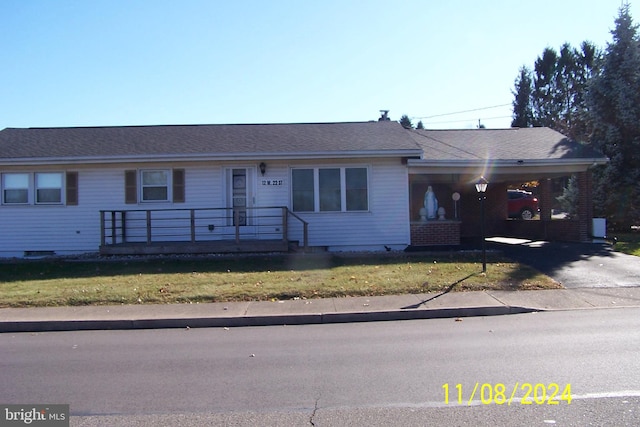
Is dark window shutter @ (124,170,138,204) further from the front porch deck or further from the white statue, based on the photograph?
the white statue

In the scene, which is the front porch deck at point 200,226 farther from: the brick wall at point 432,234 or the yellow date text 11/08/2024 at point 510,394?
the yellow date text 11/08/2024 at point 510,394

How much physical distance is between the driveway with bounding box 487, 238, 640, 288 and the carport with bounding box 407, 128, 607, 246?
1.53 m

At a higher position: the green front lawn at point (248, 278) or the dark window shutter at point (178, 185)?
the dark window shutter at point (178, 185)

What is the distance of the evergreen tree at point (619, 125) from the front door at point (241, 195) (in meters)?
14.0

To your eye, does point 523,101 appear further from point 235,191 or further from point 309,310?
point 309,310

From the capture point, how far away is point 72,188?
1616cm

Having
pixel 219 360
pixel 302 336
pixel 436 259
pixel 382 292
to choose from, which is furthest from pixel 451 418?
pixel 436 259

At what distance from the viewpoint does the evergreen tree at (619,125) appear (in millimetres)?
Answer: 20469

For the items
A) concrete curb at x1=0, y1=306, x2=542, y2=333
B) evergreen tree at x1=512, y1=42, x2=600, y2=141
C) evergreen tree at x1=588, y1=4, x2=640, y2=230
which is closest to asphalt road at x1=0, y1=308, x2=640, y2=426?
concrete curb at x1=0, y1=306, x2=542, y2=333

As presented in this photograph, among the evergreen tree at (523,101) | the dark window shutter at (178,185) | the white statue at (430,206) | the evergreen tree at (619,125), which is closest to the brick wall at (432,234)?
the white statue at (430,206)

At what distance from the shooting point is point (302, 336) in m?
7.96

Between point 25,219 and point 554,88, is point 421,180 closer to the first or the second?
A: point 25,219

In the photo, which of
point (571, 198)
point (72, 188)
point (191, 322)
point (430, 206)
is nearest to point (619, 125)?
point (571, 198)

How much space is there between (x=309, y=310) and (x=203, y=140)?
9.46 meters
